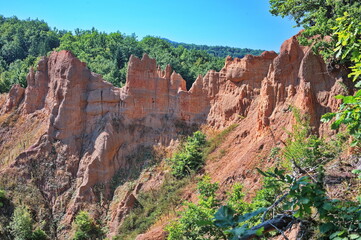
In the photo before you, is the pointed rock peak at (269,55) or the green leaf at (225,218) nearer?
the green leaf at (225,218)

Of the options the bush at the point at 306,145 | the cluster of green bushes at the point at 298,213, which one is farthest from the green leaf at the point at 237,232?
the bush at the point at 306,145

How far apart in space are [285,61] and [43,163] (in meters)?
20.2

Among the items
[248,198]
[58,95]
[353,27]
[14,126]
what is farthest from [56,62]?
[353,27]

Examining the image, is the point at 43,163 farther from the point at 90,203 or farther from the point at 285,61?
the point at 285,61

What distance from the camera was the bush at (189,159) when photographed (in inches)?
1067

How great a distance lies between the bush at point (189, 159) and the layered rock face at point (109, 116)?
2454 millimetres

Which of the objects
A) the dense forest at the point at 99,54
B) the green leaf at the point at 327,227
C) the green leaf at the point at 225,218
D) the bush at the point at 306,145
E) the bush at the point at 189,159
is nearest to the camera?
the green leaf at the point at 225,218

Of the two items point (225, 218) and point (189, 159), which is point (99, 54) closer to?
point (189, 159)

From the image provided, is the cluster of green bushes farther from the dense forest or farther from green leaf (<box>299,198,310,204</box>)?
the dense forest

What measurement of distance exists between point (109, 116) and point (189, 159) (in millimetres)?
8824

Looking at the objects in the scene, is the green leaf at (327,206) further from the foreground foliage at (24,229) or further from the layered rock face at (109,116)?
the foreground foliage at (24,229)

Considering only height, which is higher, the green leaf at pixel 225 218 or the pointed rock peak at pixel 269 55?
the pointed rock peak at pixel 269 55

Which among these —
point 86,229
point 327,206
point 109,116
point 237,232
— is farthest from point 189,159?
point 237,232

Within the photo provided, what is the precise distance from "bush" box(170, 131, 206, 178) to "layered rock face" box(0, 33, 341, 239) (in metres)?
2.45
